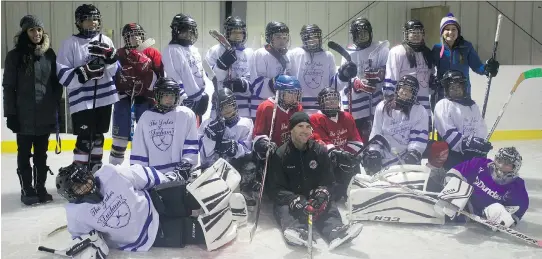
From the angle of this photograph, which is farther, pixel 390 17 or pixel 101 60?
pixel 390 17

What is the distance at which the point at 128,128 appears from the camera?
337cm

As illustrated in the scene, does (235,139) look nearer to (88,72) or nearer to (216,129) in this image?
(216,129)

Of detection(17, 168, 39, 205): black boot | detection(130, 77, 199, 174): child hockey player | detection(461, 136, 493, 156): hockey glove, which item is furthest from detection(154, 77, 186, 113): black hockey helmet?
detection(461, 136, 493, 156): hockey glove

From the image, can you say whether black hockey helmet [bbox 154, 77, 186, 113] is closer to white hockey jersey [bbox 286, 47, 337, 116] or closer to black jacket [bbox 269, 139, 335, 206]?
black jacket [bbox 269, 139, 335, 206]

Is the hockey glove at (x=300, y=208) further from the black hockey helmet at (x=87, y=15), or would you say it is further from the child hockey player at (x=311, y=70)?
the black hockey helmet at (x=87, y=15)

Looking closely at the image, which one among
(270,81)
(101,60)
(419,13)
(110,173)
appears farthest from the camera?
(419,13)

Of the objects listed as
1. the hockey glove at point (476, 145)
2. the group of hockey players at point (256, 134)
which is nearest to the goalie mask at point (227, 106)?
the group of hockey players at point (256, 134)

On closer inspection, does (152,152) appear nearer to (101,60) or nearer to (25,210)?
(101,60)

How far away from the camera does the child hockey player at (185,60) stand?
3357mm

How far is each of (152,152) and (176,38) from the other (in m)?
0.79

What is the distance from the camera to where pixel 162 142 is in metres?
2.92

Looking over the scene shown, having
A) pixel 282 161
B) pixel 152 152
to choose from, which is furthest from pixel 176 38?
pixel 282 161

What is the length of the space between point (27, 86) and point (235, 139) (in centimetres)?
115

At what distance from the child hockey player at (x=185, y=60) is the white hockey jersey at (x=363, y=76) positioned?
0.88 meters
